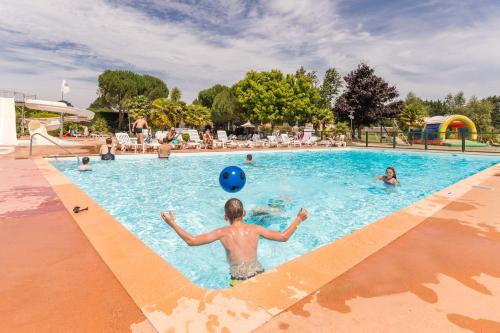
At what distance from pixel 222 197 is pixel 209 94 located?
5685cm

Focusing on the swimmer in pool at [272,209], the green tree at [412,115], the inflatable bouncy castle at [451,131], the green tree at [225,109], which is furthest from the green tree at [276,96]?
the swimmer in pool at [272,209]

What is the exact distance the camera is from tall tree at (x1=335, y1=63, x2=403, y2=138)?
36.8m

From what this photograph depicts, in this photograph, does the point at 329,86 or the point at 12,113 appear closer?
the point at 12,113

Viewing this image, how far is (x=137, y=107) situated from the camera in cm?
5331

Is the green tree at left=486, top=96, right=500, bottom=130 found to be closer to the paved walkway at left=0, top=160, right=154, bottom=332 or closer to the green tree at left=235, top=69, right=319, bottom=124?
the green tree at left=235, top=69, right=319, bottom=124

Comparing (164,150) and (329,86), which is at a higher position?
(329,86)

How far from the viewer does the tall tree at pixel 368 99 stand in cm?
3675

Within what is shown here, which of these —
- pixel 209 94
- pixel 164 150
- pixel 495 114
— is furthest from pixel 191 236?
pixel 495 114

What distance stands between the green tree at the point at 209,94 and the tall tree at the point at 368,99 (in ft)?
104

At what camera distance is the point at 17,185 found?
6945 millimetres

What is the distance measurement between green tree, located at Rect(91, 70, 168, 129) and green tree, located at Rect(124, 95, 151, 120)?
5.02 m

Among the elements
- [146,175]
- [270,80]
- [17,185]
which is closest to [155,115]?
[270,80]

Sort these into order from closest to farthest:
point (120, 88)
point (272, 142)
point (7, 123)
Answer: point (7, 123) < point (272, 142) < point (120, 88)

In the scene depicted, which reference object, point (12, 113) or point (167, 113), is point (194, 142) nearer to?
point (12, 113)
